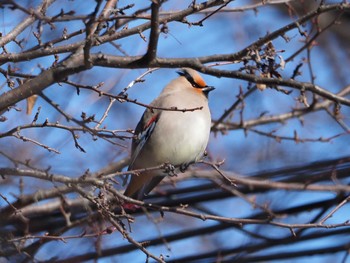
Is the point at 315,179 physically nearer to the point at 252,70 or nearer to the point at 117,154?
the point at 117,154

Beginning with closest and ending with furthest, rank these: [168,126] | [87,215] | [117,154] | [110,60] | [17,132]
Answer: [110,60] → [17,132] → [168,126] → [87,215] → [117,154]

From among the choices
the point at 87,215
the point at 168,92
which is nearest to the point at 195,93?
the point at 168,92

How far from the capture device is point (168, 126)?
164 inches

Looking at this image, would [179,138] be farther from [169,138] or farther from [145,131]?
[145,131]

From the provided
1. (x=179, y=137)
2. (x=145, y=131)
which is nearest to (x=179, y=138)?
(x=179, y=137)

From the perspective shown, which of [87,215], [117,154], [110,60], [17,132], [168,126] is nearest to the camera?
[110,60]

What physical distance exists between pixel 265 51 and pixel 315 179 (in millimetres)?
2158

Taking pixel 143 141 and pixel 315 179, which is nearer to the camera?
pixel 143 141

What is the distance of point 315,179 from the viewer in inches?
203

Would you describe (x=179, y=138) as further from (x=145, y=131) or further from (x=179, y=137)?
(x=145, y=131)

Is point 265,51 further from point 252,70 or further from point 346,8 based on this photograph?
point 346,8

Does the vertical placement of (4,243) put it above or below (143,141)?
below

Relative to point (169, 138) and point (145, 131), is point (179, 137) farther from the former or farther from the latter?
point (145, 131)

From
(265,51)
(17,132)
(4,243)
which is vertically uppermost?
(265,51)
